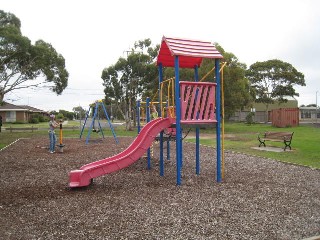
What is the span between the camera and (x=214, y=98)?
8391 mm

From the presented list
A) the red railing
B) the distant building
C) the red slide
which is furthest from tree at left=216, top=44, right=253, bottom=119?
the distant building

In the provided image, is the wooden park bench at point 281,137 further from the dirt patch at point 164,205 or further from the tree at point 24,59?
the tree at point 24,59

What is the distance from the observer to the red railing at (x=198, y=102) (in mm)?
7988

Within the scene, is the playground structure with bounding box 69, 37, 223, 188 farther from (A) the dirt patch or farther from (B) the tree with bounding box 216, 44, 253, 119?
(B) the tree with bounding box 216, 44, 253, 119

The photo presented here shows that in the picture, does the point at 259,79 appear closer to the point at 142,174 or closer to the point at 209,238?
the point at 142,174

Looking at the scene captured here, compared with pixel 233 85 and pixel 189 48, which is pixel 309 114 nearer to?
pixel 233 85

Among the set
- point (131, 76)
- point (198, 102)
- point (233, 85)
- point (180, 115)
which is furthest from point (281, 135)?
point (131, 76)

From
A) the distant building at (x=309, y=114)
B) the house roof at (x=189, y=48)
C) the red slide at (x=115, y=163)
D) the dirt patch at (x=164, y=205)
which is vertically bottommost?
the dirt patch at (x=164, y=205)

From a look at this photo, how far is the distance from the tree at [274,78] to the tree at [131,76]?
1013 inches

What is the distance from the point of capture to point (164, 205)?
592cm

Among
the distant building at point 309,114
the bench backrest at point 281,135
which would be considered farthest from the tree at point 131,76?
the distant building at point 309,114

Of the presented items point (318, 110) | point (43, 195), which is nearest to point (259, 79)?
point (318, 110)

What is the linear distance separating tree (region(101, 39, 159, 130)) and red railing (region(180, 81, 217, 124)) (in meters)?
29.0

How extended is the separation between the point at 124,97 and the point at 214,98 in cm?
3106
